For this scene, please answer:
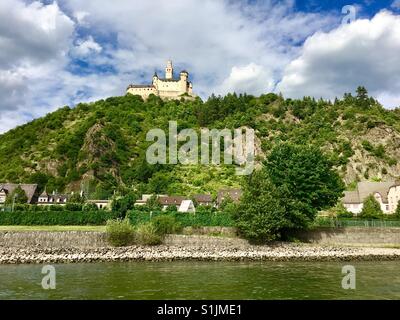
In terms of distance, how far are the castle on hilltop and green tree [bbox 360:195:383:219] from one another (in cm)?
11129

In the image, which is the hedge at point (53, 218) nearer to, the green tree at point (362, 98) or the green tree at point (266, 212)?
the green tree at point (266, 212)

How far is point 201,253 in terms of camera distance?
37.8m

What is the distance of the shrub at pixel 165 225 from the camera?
41.8 metres

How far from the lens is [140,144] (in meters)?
123

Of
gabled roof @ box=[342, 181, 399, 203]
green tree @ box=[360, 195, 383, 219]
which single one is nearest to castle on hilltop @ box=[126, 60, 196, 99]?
gabled roof @ box=[342, 181, 399, 203]

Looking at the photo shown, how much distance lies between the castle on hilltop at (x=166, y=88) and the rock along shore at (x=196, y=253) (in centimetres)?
13242

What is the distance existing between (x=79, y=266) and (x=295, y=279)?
18087 mm

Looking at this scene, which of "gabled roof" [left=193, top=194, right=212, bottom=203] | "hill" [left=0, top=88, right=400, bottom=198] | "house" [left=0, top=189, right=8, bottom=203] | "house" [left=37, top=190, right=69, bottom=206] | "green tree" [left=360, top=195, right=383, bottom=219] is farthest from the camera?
"hill" [left=0, top=88, right=400, bottom=198]

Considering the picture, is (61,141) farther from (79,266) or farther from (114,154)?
(79,266)

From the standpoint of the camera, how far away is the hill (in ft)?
333

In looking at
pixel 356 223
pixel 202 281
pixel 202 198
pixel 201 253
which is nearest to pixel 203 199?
pixel 202 198

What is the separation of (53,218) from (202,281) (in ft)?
103

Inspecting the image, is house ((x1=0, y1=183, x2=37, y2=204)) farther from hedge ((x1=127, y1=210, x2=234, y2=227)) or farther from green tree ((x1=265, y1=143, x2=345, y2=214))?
green tree ((x1=265, y1=143, x2=345, y2=214))
